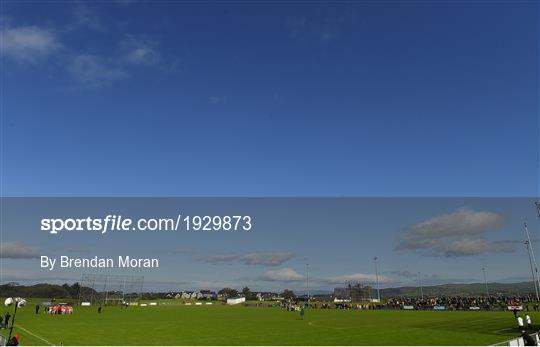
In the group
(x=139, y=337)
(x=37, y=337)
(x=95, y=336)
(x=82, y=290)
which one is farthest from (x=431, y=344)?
(x=82, y=290)

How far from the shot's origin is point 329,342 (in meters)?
29.2

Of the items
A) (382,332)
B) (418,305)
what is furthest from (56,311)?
(418,305)

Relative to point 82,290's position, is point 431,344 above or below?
below

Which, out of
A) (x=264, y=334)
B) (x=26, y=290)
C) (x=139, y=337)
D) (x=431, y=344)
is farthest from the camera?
(x=26, y=290)

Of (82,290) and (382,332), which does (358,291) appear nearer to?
(82,290)

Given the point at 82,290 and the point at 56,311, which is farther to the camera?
the point at 82,290

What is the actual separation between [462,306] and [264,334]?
6248 centimetres

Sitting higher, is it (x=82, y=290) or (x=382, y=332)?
(x=82, y=290)

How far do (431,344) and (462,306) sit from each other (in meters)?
64.0

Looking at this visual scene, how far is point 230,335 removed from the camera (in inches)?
1339

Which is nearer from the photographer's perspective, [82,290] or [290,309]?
[290,309]

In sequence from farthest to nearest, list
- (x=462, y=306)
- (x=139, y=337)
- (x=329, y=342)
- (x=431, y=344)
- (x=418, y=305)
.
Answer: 1. (x=418, y=305)
2. (x=462, y=306)
3. (x=139, y=337)
4. (x=329, y=342)
5. (x=431, y=344)

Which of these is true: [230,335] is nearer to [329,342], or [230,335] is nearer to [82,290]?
[329,342]

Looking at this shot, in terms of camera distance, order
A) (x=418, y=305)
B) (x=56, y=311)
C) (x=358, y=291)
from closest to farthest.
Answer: (x=56, y=311), (x=418, y=305), (x=358, y=291)
